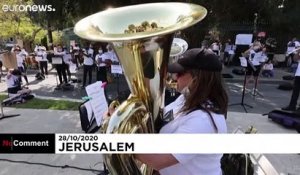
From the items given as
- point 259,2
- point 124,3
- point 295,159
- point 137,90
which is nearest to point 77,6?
point 124,3

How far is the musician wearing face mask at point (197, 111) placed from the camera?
5.12ft

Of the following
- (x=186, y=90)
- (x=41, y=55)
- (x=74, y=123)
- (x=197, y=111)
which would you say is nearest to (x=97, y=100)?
(x=186, y=90)

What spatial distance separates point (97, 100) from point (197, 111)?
1702mm

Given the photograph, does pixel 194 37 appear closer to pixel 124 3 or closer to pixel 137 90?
pixel 124 3

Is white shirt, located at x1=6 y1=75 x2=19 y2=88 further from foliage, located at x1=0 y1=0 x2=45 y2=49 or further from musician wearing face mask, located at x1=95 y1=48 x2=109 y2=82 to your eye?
foliage, located at x1=0 y1=0 x2=45 y2=49

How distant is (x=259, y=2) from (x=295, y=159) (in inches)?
453

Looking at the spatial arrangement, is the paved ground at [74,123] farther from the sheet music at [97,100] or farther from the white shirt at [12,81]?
the sheet music at [97,100]

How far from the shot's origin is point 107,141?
1803 mm

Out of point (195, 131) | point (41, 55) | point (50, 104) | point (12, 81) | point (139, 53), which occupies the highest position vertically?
point (139, 53)

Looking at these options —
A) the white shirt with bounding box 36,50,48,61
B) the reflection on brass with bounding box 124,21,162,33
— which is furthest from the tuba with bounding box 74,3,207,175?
the white shirt with bounding box 36,50,48,61

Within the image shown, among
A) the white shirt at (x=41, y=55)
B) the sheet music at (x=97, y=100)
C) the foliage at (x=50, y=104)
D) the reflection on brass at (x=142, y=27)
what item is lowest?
the foliage at (x=50, y=104)

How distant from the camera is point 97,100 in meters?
3.10

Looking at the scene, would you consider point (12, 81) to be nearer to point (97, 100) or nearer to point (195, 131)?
point (97, 100)

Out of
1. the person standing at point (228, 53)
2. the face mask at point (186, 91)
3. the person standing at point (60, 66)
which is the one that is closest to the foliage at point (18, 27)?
the person standing at point (60, 66)
